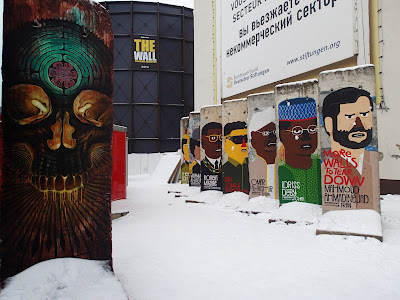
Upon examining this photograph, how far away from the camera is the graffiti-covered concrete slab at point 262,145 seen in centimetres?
804

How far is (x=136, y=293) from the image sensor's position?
9.84 ft

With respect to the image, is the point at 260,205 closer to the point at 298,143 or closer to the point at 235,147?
the point at 298,143

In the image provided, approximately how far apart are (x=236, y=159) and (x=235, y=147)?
14.4 inches

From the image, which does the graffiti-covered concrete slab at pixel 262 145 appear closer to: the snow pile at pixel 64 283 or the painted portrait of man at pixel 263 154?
the painted portrait of man at pixel 263 154

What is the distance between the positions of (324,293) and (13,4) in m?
3.92

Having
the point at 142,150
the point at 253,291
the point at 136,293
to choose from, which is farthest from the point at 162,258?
the point at 142,150

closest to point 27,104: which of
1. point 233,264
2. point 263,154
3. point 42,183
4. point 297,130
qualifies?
point 42,183

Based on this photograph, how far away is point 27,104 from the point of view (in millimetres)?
2797

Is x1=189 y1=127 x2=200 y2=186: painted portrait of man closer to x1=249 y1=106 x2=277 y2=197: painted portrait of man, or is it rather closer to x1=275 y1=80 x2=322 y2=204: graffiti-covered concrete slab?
x1=249 y1=106 x2=277 y2=197: painted portrait of man

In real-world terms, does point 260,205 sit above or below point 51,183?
below

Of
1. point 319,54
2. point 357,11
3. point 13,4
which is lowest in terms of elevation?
point 13,4

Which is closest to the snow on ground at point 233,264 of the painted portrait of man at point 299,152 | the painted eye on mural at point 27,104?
the painted portrait of man at point 299,152

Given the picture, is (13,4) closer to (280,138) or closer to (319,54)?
(280,138)

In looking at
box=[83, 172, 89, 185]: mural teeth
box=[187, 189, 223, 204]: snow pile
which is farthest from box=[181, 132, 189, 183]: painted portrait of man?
box=[83, 172, 89, 185]: mural teeth
